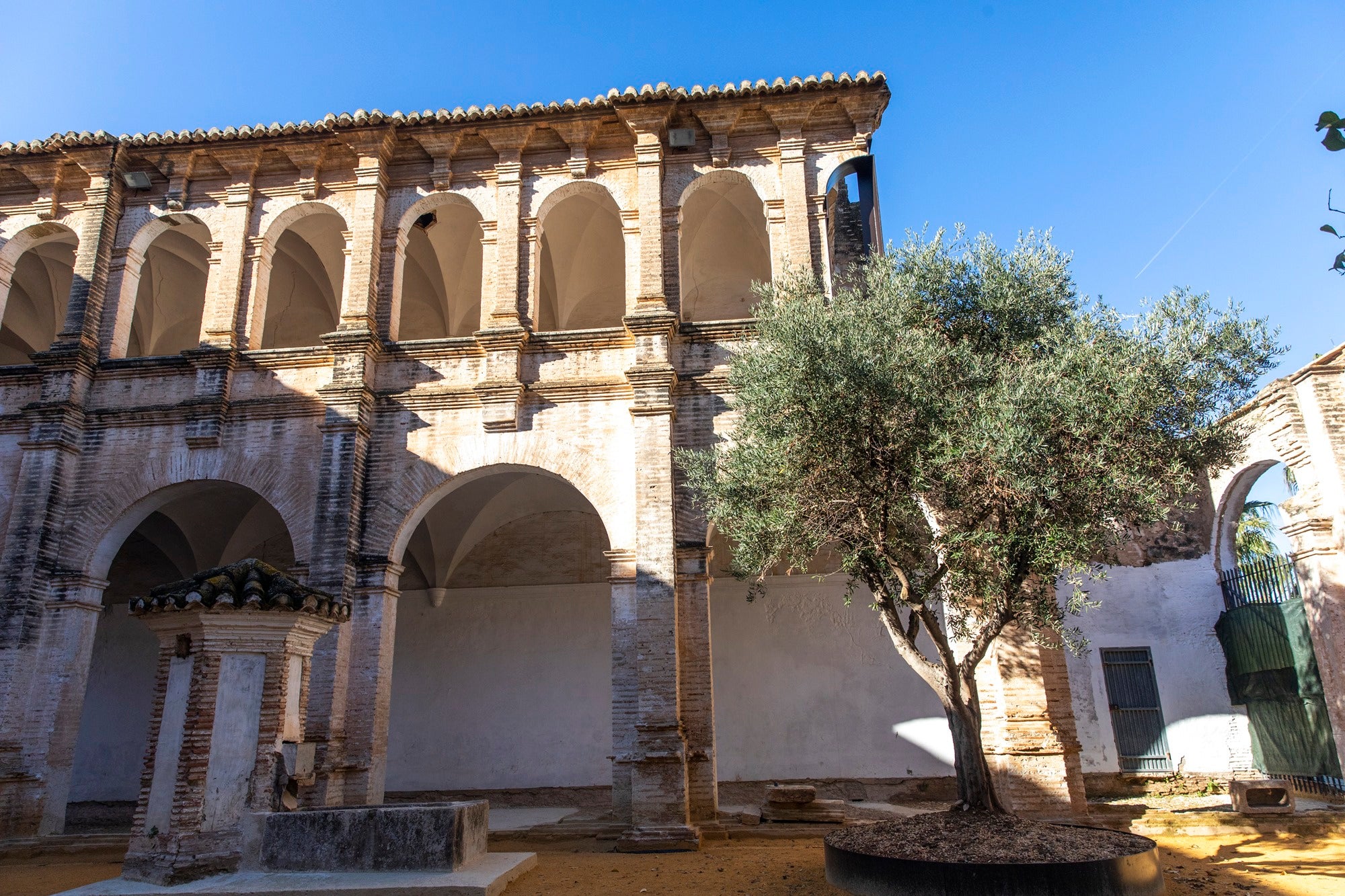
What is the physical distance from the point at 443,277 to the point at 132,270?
4662 millimetres

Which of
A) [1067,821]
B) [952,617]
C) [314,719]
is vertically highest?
[952,617]

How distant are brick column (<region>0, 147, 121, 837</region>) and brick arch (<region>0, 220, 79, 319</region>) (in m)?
0.67

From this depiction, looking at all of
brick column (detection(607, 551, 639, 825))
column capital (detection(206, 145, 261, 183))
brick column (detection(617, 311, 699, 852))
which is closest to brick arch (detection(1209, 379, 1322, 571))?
brick column (detection(617, 311, 699, 852))

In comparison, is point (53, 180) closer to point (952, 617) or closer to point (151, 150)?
point (151, 150)

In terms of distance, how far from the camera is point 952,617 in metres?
7.85

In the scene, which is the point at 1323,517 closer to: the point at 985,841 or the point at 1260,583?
the point at 1260,583

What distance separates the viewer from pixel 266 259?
12758 mm

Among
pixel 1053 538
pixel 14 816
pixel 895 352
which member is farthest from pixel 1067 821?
pixel 14 816

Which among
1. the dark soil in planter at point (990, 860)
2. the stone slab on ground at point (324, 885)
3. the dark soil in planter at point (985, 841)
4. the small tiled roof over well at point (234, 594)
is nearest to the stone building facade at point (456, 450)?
the dark soil in planter at point (985, 841)

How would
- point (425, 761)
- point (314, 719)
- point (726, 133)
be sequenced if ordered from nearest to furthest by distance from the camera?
point (314, 719) → point (726, 133) → point (425, 761)

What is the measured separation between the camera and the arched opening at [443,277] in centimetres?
1492

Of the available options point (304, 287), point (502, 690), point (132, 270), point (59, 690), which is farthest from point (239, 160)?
point (502, 690)

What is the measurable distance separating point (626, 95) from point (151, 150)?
6.90 meters

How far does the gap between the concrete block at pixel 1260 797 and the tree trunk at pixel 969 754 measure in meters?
4.09
